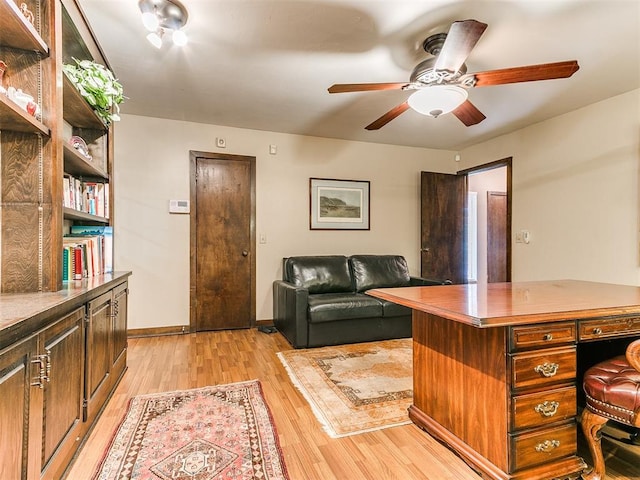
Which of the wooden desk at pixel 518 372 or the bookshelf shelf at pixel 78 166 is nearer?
the wooden desk at pixel 518 372

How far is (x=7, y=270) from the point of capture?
1530mm

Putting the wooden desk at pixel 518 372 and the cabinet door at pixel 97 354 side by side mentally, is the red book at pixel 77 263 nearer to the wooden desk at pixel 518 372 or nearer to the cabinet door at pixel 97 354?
the cabinet door at pixel 97 354

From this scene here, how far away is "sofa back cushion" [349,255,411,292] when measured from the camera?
13.4 feet

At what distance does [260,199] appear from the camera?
4180 millimetres

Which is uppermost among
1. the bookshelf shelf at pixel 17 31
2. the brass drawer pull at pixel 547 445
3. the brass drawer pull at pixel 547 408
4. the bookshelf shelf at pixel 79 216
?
the bookshelf shelf at pixel 17 31

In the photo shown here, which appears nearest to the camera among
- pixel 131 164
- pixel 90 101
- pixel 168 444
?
pixel 168 444

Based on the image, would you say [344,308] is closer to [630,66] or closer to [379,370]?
[379,370]

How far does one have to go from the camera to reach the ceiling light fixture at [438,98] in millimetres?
2189

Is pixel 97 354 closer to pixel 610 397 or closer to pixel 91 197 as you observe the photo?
pixel 91 197

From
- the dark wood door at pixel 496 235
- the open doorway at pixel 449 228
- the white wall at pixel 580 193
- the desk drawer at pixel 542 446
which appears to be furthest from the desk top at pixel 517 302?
the dark wood door at pixel 496 235

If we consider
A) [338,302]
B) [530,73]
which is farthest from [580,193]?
[338,302]

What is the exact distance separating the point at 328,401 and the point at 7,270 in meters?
1.88

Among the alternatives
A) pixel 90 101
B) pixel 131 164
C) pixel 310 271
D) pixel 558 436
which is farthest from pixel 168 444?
pixel 131 164

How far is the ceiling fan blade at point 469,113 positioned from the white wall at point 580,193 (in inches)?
63.7
